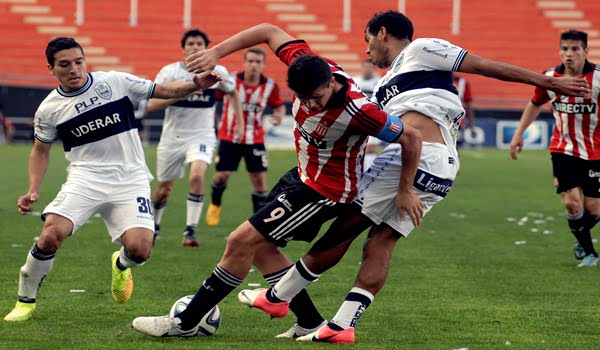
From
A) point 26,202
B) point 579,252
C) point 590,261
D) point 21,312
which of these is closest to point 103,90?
point 26,202

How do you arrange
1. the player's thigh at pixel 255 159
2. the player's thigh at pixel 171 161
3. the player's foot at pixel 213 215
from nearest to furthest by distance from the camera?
the player's thigh at pixel 171 161, the player's foot at pixel 213 215, the player's thigh at pixel 255 159

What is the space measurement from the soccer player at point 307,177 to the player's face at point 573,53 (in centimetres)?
400

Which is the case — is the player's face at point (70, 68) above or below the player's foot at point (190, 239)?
above

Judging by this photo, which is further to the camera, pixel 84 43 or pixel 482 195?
pixel 84 43

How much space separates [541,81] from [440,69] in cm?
67

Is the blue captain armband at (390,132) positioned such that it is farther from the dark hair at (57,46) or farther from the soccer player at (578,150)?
the soccer player at (578,150)

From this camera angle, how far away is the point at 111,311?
732 cm

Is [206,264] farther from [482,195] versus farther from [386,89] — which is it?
[482,195]

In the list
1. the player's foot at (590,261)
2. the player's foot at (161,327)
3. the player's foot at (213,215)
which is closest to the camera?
the player's foot at (161,327)

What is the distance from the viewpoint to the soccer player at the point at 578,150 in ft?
32.2

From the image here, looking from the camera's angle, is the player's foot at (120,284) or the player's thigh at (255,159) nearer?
the player's foot at (120,284)

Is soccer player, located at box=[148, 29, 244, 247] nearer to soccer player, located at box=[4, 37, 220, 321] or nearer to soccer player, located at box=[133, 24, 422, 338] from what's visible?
soccer player, located at box=[4, 37, 220, 321]

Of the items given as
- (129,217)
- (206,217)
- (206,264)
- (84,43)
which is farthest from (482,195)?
(84,43)

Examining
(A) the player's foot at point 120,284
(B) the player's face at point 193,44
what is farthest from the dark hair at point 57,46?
(B) the player's face at point 193,44
